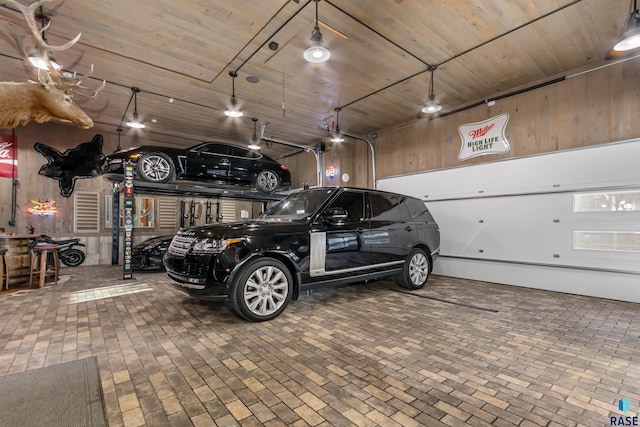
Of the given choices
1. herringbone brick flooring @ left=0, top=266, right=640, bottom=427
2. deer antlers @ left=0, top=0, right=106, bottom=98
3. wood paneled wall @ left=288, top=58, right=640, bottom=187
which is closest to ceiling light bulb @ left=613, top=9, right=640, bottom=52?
wood paneled wall @ left=288, top=58, right=640, bottom=187

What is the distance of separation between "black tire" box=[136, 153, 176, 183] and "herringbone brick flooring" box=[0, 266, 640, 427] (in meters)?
2.80

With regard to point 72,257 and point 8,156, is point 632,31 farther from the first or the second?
point 8,156

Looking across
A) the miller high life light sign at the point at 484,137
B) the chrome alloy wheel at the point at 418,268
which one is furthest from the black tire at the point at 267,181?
the miller high life light sign at the point at 484,137

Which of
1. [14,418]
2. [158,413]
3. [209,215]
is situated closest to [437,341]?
[158,413]

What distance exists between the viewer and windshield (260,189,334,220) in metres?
3.96

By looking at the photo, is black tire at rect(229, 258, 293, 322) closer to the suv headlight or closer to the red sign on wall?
the suv headlight

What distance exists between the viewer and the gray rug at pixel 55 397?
1660 millimetres

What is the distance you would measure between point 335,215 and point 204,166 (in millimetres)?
4407

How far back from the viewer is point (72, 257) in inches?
306

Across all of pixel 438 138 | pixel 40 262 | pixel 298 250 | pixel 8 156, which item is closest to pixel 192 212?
pixel 8 156

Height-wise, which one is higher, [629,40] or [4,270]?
[629,40]

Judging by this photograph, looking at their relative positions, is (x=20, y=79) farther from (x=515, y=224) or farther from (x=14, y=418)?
(x=515, y=224)

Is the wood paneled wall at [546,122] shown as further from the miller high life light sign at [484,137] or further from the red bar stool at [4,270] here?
the red bar stool at [4,270]

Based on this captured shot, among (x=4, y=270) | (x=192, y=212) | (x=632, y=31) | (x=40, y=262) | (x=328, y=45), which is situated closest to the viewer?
(x=632, y=31)
